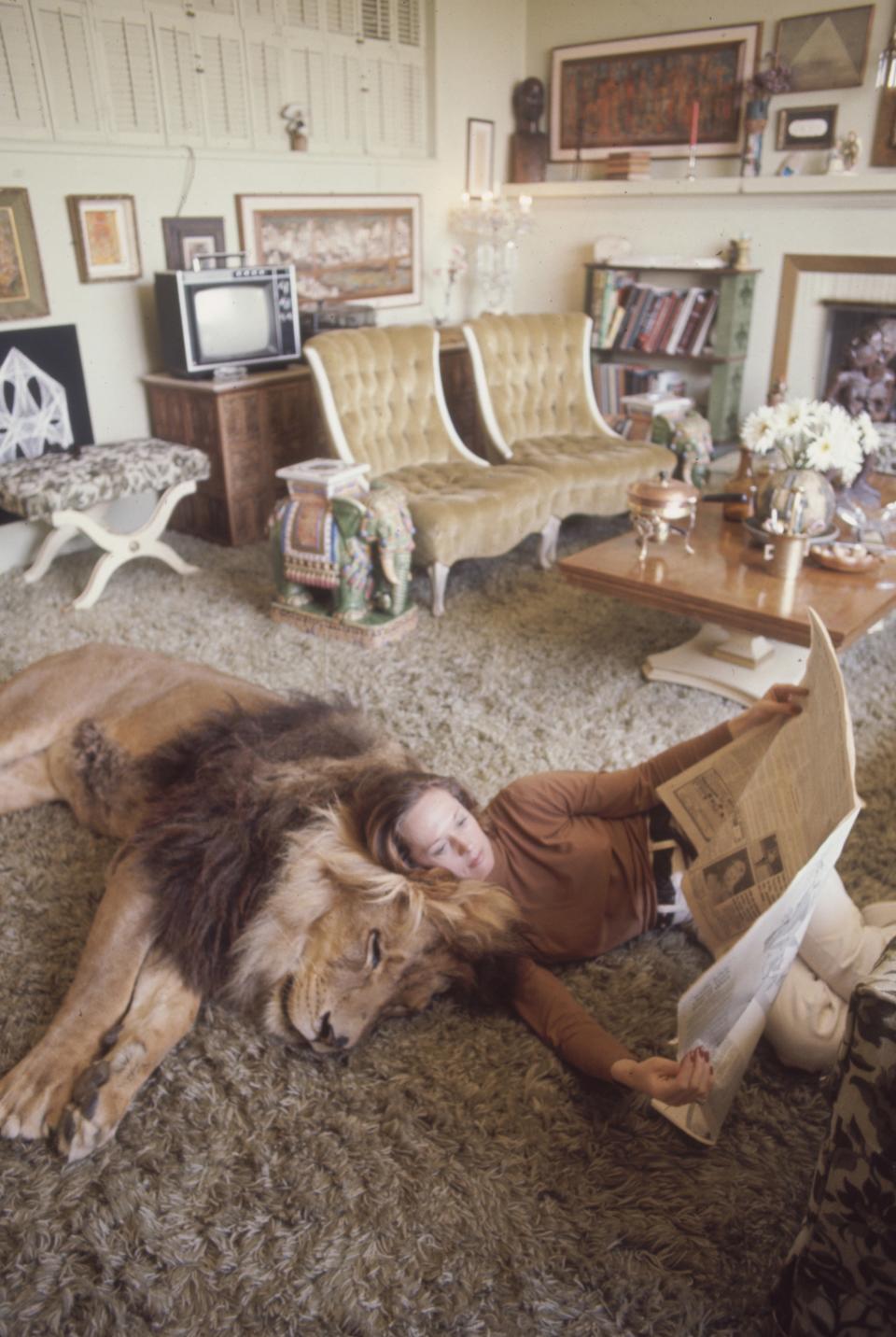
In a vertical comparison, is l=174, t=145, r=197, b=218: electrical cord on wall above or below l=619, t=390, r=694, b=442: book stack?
above

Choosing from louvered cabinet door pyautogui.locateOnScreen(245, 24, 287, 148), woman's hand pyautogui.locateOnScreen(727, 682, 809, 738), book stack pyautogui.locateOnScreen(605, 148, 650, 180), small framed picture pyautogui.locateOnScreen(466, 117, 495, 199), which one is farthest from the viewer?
small framed picture pyautogui.locateOnScreen(466, 117, 495, 199)

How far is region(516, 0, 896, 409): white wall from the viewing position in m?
5.01

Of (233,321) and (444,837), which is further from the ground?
(233,321)

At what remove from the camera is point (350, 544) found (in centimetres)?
343

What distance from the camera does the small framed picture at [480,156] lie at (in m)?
5.85

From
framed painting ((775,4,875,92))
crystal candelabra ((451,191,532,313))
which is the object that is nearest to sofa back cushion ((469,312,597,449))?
crystal candelabra ((451,191,532,313))

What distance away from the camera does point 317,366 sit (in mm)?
3877

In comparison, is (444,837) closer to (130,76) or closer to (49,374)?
(49,374)

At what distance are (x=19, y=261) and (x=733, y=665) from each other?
3.16 meters

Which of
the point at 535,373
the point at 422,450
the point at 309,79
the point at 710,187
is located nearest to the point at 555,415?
the point at 535,373

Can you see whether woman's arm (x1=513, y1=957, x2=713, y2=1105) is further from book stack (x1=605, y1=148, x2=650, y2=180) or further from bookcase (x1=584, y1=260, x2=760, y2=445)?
book stack (x1=605, y1=148, x2=650, y2=180)

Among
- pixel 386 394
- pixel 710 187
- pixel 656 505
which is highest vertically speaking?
pixel 710 187

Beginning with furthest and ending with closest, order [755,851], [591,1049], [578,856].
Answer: [578,856] → [591,1049] → [755,851]

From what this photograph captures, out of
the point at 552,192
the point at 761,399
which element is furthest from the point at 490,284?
the point at 761,399
